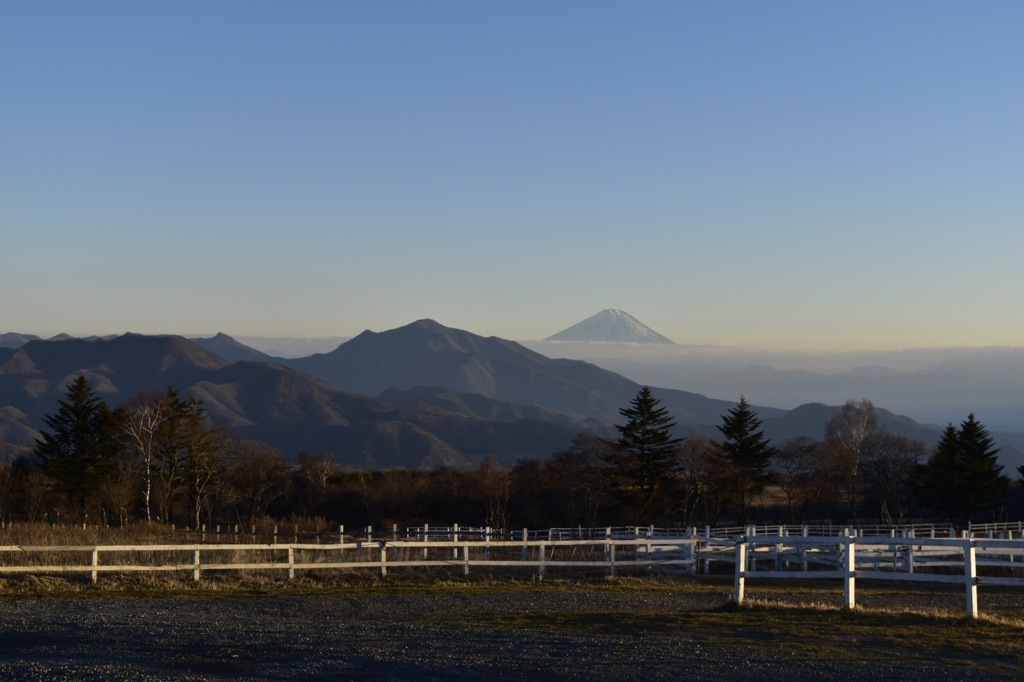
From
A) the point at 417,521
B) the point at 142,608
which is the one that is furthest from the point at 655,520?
the point at 142,608

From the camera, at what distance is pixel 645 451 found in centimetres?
7044

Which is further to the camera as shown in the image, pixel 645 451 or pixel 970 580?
pixel 645 451

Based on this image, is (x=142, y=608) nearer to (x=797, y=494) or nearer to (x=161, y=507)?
(x=161, y=507)

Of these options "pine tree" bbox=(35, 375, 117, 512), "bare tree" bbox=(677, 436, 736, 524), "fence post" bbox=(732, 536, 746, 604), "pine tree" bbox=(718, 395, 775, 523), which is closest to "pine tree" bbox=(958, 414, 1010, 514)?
"pine tree" bbox=(718, 395, 775, 523)

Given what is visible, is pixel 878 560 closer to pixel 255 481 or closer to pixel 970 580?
pixel 970 580

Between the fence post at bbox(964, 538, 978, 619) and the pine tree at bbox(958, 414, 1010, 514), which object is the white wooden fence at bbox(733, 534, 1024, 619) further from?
the pine tree at bbox(958, 414, 1010, 514)

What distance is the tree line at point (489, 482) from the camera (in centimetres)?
6594

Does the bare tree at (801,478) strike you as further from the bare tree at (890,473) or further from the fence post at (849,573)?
the fence post at (849,573)

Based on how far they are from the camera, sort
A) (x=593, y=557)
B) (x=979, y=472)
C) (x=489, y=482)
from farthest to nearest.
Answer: (x=489, y=482) → (x=979, y=472) → (x=593, y=557)

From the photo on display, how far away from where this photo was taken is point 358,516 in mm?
77562

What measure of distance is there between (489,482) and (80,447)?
28167mm

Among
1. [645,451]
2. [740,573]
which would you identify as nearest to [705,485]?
[645,451]

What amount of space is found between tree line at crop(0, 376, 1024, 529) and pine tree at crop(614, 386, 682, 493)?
92mm

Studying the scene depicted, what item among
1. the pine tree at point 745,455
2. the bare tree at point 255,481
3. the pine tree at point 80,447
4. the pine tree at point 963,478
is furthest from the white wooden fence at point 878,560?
the bare tree at point 255,481
